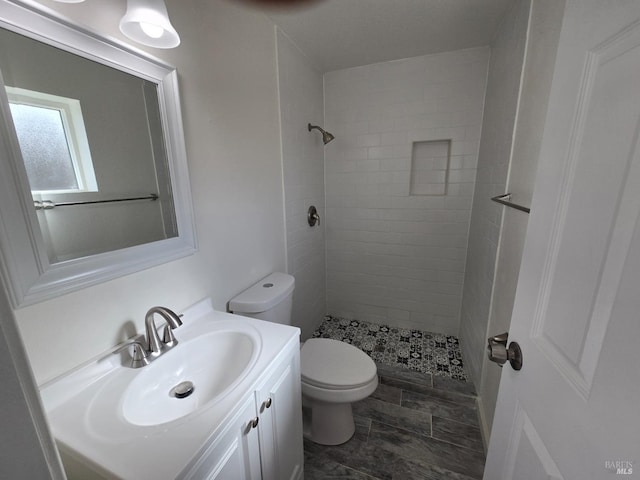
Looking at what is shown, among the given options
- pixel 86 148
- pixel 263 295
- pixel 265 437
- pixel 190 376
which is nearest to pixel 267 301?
pixel 263 295

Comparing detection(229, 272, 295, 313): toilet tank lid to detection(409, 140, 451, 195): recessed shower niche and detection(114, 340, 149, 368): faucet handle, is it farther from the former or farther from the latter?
detection(409, 140, 451, 195): recessed shower niche

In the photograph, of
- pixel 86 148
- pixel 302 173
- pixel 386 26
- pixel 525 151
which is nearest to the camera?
pixel 86 148

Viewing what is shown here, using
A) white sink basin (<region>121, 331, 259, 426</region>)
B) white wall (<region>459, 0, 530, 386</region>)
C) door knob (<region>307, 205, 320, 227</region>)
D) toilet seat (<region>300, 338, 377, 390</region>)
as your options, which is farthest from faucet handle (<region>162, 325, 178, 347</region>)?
white wall (<region>459, 0, 530, 386</region>)

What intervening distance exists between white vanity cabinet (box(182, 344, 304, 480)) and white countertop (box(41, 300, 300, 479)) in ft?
0.11

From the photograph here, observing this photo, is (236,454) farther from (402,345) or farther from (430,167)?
(430,167)

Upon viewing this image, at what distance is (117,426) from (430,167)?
2.38m

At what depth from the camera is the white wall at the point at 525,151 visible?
99 centimetres

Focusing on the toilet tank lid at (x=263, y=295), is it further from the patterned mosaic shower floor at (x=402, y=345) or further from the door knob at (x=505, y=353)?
the patterned mosaic shower floor at (x=402, y=345)

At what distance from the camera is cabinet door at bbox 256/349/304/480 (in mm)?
850

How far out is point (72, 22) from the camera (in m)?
0.67

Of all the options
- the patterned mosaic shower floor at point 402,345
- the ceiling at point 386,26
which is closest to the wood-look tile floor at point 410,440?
the patterned mosaic shower floor at point 402,345

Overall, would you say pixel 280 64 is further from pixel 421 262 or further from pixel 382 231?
pixel 421 262

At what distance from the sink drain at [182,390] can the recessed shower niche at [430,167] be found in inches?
80.5

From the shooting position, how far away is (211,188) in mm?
1160
